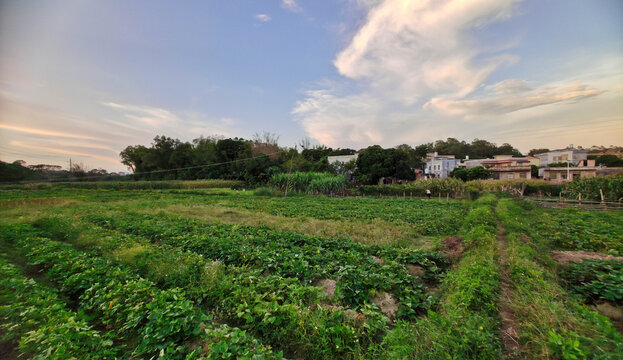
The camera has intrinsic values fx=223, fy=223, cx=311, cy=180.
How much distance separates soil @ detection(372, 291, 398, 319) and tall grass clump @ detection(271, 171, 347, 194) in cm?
2529

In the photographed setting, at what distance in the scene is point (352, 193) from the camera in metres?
31.6

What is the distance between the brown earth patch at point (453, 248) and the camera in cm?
666

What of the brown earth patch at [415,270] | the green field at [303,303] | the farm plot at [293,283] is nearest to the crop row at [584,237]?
the green field at [303,303]

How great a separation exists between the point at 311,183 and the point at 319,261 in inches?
966

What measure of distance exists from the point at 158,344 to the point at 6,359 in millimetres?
2446

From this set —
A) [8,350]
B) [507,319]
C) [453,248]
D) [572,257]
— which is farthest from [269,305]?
[572,257]

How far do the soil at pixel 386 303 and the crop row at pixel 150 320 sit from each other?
7.18ft

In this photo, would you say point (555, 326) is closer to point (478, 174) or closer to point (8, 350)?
point (8, 350)

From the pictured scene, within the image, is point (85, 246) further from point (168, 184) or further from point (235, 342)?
point (168, 184)

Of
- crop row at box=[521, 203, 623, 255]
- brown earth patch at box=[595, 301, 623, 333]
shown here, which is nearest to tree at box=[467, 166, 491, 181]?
crop row at box=[521, 203, 623, 255]

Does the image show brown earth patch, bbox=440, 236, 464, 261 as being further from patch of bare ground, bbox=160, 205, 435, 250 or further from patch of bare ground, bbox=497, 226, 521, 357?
patch of bare ground, bbox=497, 226, 521, 357

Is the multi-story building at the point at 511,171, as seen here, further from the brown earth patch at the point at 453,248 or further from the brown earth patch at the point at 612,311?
the brown earth patch at the point at 612,311

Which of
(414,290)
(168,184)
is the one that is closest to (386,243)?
(414,290)

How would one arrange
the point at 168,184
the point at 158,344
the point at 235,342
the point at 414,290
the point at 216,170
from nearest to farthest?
the point at 235,342, the point at 158,344, the point at 414,290, the point at 168,184, the point at 216,170
